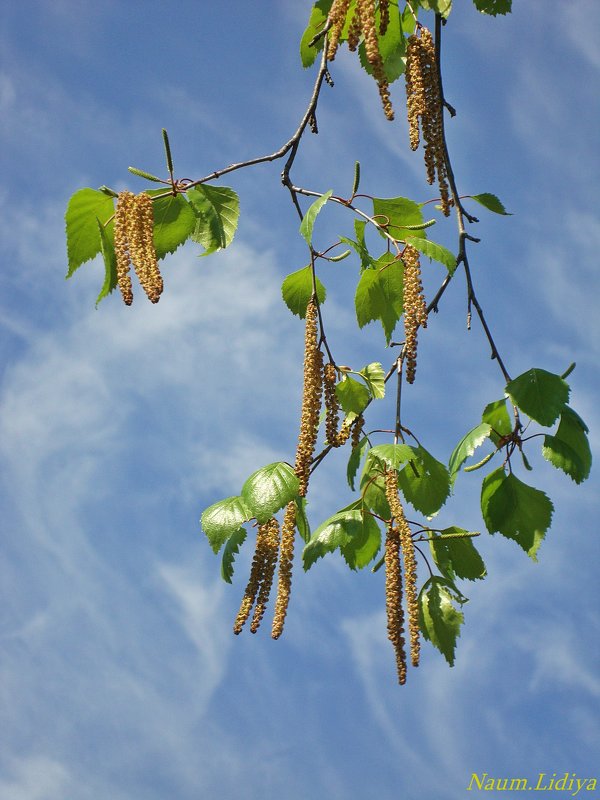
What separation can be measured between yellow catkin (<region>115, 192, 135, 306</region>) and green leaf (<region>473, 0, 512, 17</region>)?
1.95 meters

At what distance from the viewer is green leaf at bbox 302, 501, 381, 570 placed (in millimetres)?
4320

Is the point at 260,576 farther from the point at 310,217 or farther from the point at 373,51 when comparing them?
the point at 373,51

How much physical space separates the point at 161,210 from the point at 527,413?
1862mm

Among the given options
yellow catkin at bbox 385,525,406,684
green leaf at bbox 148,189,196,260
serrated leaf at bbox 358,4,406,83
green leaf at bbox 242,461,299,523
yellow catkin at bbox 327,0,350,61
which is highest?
serrated leaf at bbox 358,4,406,83

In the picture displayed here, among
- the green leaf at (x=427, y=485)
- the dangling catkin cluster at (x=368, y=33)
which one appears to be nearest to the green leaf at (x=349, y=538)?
the green leaf at (x=427, y=485)

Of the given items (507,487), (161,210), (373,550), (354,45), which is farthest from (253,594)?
(354,45)

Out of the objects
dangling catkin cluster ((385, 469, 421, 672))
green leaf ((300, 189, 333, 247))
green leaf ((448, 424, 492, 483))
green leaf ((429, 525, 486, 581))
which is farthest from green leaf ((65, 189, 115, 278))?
green leaf ((429, 525, 486, 581))

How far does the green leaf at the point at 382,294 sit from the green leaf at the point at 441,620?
1301 millimetres

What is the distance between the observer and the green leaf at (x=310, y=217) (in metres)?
3.75

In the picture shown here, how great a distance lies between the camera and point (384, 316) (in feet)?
14.4

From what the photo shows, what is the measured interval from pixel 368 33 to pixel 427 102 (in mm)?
701

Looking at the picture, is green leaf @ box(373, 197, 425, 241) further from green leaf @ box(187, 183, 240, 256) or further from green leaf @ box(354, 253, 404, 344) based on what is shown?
green leaf @ box(187, 183, 240, 256)

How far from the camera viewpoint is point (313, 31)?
14.9 ft

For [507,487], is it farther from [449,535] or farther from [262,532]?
[262,532]
